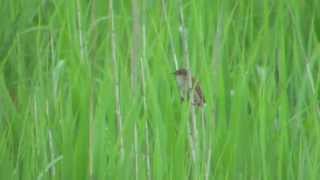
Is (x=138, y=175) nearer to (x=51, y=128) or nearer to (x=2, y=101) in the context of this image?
(x=51, y=128)

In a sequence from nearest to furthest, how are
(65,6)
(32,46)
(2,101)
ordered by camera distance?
(2,101) < (65,6) < (32,46)

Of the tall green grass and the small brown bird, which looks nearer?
the small brown bird

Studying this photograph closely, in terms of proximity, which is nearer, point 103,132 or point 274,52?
point 103,132

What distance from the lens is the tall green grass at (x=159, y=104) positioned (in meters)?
1.99

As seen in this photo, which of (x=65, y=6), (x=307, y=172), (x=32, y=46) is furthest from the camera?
(x=32, y=46)

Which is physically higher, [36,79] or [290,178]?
[36,79]

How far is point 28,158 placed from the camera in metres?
2.08

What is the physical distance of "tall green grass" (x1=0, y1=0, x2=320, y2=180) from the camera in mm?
1994

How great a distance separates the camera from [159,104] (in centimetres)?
221

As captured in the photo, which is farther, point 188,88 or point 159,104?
point 159,104

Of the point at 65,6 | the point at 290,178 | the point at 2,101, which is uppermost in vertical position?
the point at 65,6

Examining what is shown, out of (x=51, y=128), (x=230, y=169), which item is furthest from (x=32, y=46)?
(x=230, y=169)

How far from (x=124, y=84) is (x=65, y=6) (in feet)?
1.40

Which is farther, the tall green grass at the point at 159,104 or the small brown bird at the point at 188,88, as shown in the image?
the tall green grass at the point at 159,104
